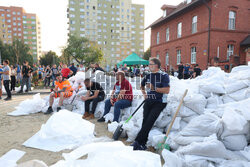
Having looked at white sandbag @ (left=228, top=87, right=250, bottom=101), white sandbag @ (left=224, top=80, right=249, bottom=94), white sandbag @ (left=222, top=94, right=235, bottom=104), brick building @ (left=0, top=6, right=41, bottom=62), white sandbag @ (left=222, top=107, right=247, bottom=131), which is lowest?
white sandbag @ (left=222, top=107, right=247, bottom=131)

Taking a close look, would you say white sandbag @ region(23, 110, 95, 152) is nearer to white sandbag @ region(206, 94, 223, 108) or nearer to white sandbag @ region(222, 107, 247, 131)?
white sandbag @ region(222, 107, 247, 131)

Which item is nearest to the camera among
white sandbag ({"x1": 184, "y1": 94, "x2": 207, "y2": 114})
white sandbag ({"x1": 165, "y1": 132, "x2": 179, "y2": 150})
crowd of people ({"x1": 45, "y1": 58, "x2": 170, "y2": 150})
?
white sandbag ({"x1": 165, "y1": 132, "x2": 179, "y2": 150})

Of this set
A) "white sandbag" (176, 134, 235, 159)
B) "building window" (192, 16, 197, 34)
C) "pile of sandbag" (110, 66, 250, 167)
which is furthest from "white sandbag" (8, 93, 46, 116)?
"building window" (192, 16, 197, 34)

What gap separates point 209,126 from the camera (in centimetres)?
251

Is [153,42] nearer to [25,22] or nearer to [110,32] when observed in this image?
[110,32]

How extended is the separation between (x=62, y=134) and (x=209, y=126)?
249cm

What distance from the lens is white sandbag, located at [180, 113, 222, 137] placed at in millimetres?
2496

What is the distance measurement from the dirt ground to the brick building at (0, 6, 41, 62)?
74328 millimetres

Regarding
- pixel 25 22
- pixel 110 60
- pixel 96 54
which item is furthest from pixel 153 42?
pixel 25 22

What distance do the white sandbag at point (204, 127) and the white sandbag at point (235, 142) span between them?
18 cm

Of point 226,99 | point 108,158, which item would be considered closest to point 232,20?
point 226,99

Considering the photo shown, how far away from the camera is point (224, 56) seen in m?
15.6

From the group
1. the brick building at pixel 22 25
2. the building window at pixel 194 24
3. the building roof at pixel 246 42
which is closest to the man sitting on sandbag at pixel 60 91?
the building window at pixel 194 24

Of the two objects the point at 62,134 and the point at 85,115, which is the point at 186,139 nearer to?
the point at 62,134
